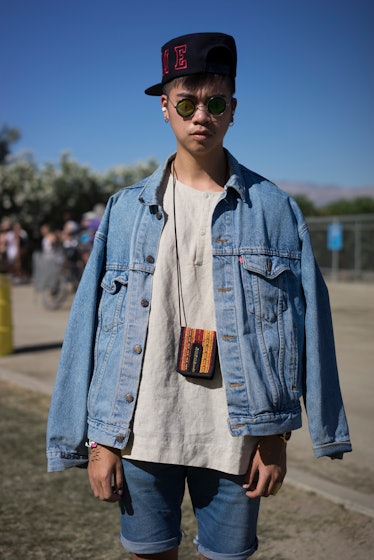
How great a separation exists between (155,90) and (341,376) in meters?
5.12

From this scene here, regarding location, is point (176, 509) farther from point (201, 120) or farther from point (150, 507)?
point (201, 120)

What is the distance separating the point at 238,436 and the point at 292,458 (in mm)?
2735

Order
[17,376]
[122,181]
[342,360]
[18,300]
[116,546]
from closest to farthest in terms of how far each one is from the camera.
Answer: [116,546], [17,376], [342,360], [18,300], [122,181]

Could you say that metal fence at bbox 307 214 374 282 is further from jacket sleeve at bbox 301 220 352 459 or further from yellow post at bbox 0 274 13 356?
jacket sleeve at bbox 301 220 352 459

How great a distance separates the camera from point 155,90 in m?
2.15

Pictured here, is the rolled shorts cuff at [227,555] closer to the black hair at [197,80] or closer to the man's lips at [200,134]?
the man's lips at [200,134]

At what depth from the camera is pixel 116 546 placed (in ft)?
10.8

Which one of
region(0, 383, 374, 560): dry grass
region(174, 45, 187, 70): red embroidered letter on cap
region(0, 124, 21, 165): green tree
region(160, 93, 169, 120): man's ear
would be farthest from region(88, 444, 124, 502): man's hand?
region(0, 124, 21, 165): green tree

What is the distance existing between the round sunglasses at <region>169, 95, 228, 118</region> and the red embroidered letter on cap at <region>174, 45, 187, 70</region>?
0.10 meters

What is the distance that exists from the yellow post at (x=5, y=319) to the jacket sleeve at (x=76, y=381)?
6.24 meters

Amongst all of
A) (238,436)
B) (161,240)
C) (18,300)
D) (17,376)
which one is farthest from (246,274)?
(18,300)

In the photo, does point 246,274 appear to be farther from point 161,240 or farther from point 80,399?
point 80,399

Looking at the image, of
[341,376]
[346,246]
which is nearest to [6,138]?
[346,246]

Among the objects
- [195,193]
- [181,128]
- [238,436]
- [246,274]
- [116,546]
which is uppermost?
[181,128]
